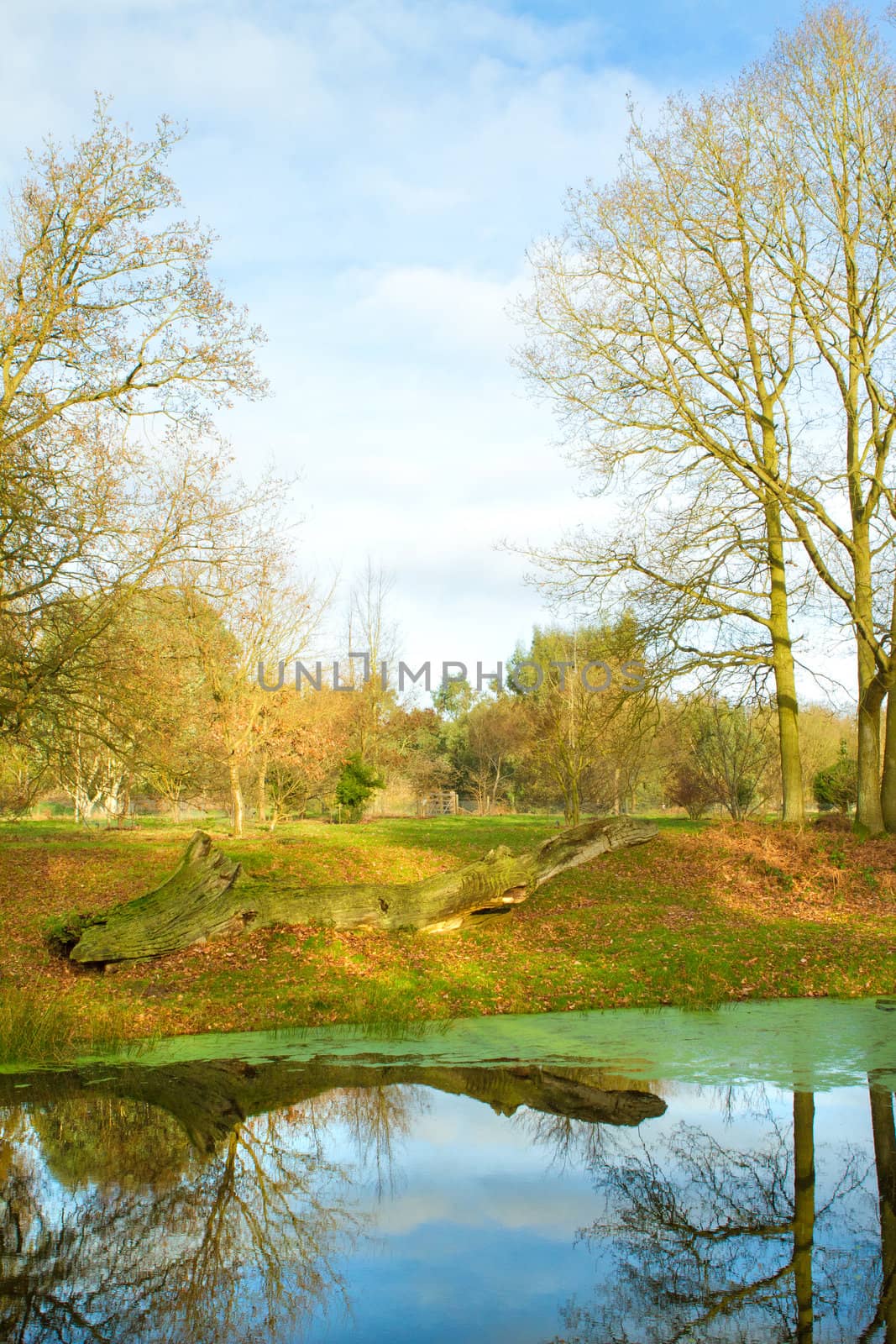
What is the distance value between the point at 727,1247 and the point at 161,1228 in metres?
2.53

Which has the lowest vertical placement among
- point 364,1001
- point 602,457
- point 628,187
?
point 364,1001

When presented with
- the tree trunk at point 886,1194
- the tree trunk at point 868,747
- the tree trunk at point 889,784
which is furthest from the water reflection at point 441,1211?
the tree trunk at point 868,747

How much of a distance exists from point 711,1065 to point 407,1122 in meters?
2.59

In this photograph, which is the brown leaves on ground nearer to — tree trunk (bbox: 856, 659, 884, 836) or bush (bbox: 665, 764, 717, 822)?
tree trunk (bbox: 856, 659, 884, 836)

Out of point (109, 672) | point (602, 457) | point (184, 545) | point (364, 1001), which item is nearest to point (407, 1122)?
point (364, 1001)

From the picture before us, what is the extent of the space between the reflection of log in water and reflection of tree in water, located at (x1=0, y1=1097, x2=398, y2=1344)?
29cm

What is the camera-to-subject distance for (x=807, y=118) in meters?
19.2

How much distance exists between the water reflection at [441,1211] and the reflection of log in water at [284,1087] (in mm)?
30

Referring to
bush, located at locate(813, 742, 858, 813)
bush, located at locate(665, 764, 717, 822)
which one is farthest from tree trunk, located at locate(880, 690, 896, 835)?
bush, located at locate(813, 742, 858, 813)

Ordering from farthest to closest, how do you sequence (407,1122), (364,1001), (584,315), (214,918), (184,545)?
(584,315) < (184,545) < (214,918) < (364,1001) < (407,1122)

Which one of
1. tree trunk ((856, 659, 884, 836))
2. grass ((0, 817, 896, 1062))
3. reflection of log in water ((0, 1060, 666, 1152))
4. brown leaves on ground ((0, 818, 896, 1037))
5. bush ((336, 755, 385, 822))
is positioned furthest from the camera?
bush ((336, 755, 385, 822))

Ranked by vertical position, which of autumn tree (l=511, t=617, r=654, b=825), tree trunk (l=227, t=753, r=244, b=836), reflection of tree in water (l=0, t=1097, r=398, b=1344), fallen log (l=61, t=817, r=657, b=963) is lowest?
reflection of tree in water (l=0, t=1097, r=398, b=1344)

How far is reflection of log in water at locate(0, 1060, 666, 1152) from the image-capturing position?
6.40m

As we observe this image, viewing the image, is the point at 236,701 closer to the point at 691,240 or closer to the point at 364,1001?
the point at 691,240
